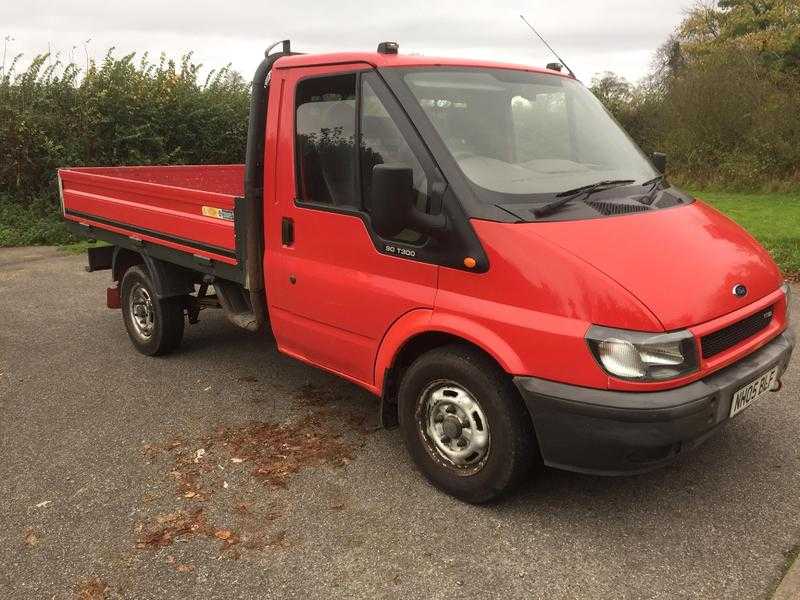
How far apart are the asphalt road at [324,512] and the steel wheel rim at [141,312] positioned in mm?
822

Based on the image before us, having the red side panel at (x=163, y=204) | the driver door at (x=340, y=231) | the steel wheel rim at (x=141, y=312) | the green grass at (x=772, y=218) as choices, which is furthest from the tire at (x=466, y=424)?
the green grass at (x=772, y=218)

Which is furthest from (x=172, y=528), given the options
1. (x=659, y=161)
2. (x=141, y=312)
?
(x=659, y=161)

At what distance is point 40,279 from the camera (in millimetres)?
8641

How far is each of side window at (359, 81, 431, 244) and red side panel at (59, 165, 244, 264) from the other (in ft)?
3.71

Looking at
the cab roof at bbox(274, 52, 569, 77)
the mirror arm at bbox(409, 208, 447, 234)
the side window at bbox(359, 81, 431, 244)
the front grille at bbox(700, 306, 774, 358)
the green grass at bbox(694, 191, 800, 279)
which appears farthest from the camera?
the green grass at bbox(694, 191, 800, 279)

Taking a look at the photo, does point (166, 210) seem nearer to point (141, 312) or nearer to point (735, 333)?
point (141, 312)

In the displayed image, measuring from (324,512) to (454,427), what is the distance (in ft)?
2.45

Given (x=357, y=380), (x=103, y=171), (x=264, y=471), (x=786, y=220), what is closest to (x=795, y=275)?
(x=786, y=220)

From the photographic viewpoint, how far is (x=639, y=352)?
2762 mm

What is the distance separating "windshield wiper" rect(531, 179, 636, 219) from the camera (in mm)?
3146

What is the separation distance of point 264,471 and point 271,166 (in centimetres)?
173

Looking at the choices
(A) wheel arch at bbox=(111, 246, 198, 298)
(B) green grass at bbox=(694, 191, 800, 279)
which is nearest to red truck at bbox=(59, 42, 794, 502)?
(A) wheel arch at bbox=(111, 246, 198, 298)

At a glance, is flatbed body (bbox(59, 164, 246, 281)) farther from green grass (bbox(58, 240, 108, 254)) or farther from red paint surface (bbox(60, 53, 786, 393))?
green grass (bbox(58, 240, 108, 254))

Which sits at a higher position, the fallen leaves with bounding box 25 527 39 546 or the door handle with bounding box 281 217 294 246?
the door handle with bounding box 281 217 294 246
